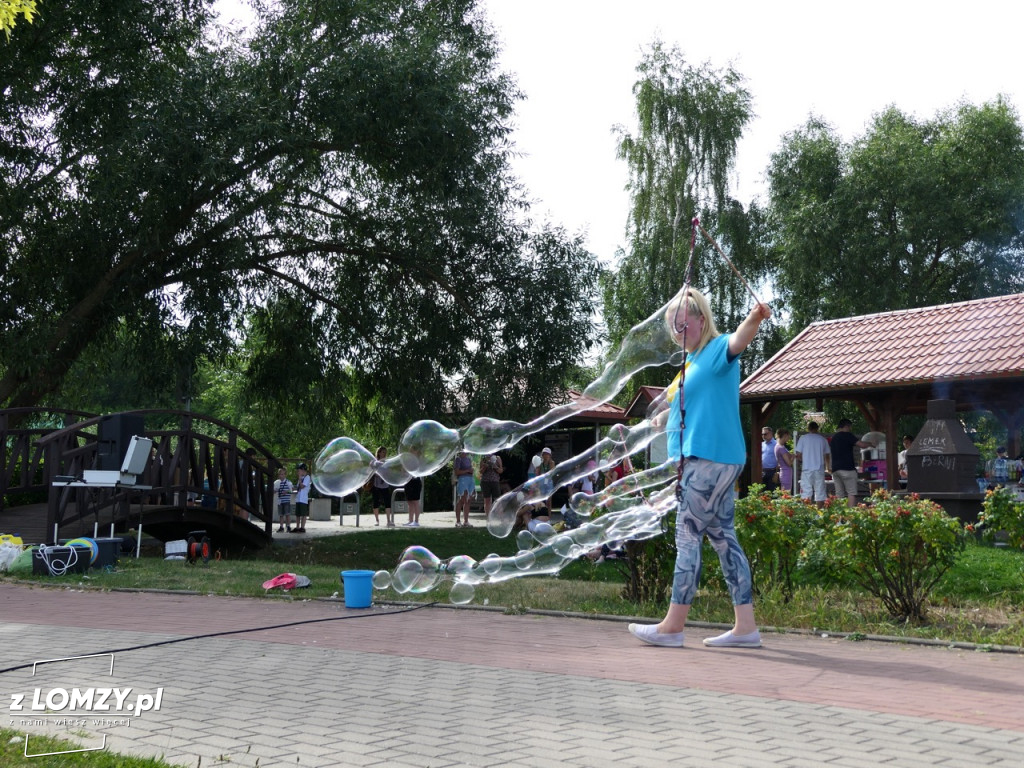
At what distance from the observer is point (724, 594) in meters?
9.59

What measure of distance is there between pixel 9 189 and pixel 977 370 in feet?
56.8

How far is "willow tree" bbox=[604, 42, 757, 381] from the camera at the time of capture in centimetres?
3734

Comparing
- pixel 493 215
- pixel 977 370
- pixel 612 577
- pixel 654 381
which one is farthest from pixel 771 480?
pixel 654 381

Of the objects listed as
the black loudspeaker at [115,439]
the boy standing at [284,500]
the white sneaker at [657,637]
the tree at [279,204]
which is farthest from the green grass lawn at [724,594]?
the boy standing at [284,500]

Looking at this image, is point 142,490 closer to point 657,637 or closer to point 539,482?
point 539,482

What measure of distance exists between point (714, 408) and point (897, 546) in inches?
92.3

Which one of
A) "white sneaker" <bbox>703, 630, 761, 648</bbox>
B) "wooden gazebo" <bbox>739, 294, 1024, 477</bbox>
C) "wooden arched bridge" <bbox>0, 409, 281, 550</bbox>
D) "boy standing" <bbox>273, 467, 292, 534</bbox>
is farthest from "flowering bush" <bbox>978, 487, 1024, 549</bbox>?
"boy standing" <bbox>273, 467, 292, 534</bbox>

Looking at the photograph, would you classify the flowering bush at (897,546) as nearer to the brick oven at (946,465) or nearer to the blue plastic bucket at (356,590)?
the blue plastic bucket at (356,590)

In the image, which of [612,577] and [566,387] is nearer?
[612,577]

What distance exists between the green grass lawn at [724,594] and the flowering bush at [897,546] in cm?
24

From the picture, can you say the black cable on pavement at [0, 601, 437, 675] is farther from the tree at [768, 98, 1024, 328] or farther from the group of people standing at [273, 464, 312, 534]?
the tree at [768, 98, 1024, 328]

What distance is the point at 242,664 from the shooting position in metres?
6.39

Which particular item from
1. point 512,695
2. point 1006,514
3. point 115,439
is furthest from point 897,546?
point 115,439

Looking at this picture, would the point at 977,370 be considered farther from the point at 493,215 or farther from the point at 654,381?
the point at 654,381
